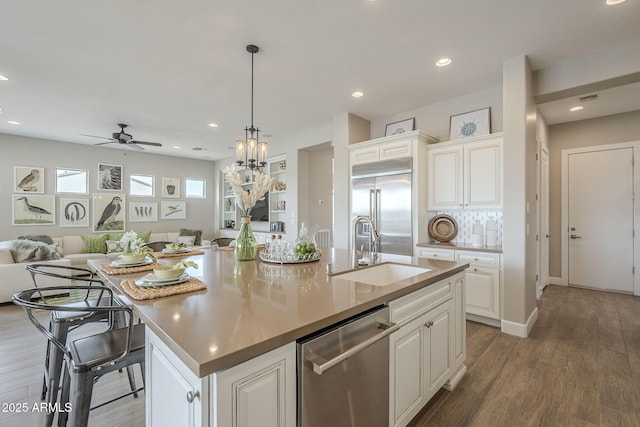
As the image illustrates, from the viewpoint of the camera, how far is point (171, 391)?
990mm

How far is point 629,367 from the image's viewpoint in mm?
2383

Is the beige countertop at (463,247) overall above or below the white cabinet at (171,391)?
above

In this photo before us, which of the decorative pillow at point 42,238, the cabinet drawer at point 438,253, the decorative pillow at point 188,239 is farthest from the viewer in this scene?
the decorative pillow at point 188,239

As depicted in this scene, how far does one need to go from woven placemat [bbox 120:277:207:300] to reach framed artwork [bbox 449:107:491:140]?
377cm

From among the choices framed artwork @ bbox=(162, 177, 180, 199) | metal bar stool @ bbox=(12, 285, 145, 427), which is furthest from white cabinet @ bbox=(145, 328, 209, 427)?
framed artwork @ bbox=(162, 177, 180, 199)

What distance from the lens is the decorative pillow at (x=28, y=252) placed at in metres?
4.24

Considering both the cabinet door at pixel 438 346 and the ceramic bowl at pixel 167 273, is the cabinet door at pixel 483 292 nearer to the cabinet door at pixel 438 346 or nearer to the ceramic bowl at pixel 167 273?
the cabinet door at pixel 438 346

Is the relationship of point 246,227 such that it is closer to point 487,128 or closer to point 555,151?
point 487,128

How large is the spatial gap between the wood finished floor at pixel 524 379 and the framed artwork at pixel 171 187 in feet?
14.9

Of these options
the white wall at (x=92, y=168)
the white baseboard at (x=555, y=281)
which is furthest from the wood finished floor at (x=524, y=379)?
→ the white wall at (x=92, y=168)

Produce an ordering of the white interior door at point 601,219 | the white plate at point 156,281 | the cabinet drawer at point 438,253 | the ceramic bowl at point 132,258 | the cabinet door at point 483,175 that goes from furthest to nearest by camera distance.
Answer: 1. the white interior door at point 601,219
2. the cabinet drawer at point 438,253
3. the cabinet door at point 483,175
4. the ceramic bowl at point 132,258
5. the white plate at point 156,281

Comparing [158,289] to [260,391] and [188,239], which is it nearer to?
[260,391]

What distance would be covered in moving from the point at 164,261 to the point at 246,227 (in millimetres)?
710

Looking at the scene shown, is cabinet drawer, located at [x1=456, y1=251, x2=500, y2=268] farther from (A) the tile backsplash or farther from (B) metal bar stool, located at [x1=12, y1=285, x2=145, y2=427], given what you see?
(B) metal bar stool, located at [x1=12, y1=285, x2=145, y2=427]
